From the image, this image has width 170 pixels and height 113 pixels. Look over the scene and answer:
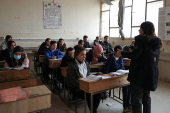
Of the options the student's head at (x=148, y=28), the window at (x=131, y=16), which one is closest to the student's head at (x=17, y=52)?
the student's head at (x=148, y=28)

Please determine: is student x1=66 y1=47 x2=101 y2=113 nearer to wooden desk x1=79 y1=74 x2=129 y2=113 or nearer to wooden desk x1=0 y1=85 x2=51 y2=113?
wooden desk x1=79 y1=74 x2=129 y2=113

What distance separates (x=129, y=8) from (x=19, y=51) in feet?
15.4

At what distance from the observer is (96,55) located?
354cm

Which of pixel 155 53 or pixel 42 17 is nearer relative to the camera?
pixel 155 53

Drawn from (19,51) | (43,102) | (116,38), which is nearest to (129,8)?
(116,38)

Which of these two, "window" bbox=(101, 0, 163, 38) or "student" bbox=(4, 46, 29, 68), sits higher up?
"window" bbox=(101, 0, 163, 38)

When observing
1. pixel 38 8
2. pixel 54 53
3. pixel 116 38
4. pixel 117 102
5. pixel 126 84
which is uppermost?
pixel 38 8

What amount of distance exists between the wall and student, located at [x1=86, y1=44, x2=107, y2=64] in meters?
3.53

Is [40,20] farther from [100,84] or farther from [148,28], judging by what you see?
[148,28]

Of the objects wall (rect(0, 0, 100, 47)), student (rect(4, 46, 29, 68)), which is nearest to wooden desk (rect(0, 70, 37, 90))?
student (rect(4, 46, 29, 68))

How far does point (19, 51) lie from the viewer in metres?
2.97

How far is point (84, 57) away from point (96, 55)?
109cm

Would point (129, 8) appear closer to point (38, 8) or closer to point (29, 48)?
point (38, 8)

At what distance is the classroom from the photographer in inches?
75.0
